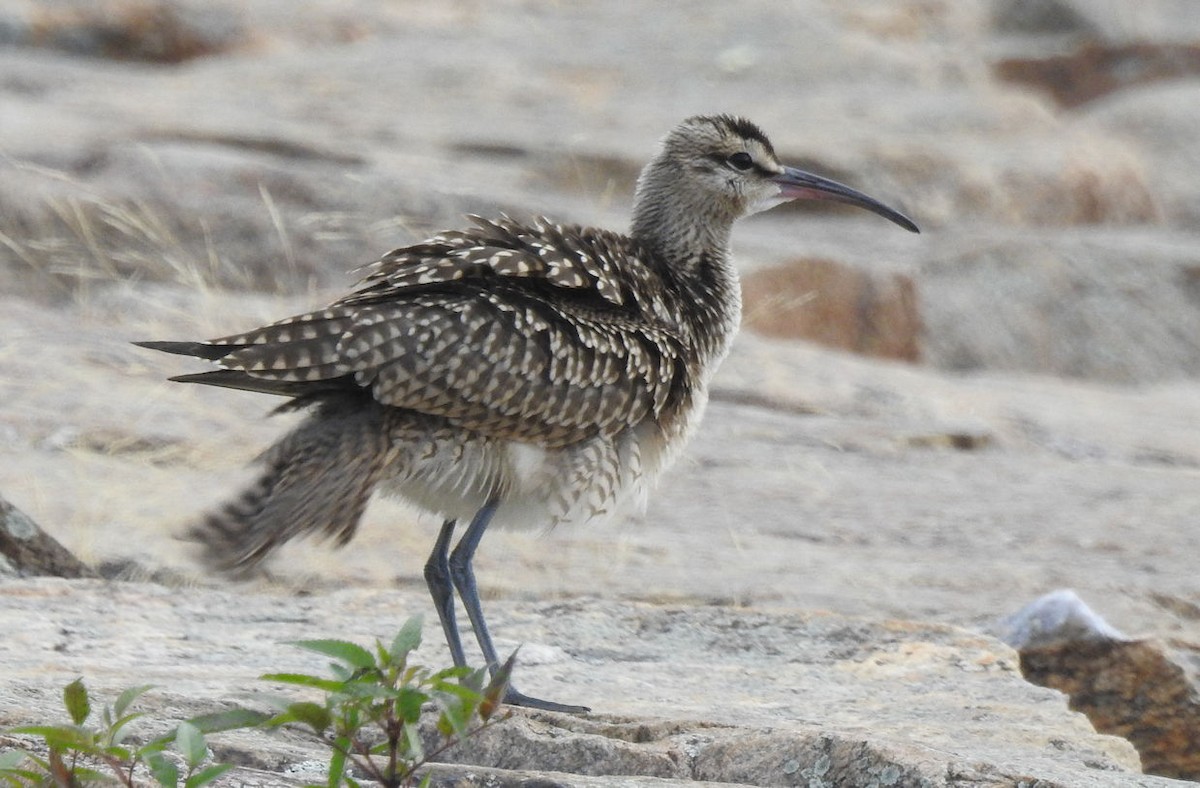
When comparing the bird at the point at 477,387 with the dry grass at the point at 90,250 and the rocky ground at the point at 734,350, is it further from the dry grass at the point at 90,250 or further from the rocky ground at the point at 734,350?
the dry grass at the point at 90,250

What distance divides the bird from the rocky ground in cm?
44

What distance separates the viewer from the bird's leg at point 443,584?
17.8 ft

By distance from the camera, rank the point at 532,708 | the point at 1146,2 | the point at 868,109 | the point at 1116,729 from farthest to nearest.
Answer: the point at 1146,2
the point at 868,109
the point at 1116,729
the point at 532,708

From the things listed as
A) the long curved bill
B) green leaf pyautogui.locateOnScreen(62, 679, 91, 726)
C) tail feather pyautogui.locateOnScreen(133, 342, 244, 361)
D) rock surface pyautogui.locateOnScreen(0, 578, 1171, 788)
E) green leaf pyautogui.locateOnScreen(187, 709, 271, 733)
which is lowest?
rock surface pyautogui.locateOnScreen(0, 578, 1171, 788)

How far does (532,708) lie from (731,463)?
465 centimetres

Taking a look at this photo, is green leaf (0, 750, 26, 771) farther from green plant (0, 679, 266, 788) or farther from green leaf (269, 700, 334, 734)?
green leaf (269, 700, 334, 734)

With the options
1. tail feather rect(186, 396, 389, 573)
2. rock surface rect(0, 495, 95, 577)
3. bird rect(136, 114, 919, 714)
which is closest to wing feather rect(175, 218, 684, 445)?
bird rect(136, 114, 919, 714)

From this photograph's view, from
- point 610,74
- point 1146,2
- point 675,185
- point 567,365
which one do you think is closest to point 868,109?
point 610,74

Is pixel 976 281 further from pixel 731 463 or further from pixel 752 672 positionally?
pixel 752 672

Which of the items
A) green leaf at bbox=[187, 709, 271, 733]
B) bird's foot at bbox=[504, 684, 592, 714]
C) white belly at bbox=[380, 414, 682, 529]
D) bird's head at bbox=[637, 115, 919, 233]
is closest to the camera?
green leaf at bbox=[187, 709, 271, 733]

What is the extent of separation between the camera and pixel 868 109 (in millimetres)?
15523

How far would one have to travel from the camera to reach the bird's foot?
15.5ft

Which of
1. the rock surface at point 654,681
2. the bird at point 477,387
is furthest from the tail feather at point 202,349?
the rock surface at point 654,681

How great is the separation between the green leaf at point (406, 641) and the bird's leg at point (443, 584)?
6.89 ft
